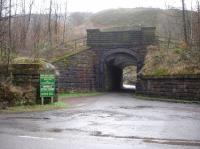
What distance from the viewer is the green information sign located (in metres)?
19.5

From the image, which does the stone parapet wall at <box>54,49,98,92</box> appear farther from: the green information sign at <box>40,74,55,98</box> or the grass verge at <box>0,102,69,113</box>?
the grass verge at <box>0,102,69,113</box>

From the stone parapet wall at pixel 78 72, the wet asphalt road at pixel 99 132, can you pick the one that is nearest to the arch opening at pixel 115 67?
the stone parapet wall at pixel 78 72

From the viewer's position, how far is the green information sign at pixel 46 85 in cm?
1947

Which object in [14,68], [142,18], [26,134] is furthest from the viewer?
[142,18]

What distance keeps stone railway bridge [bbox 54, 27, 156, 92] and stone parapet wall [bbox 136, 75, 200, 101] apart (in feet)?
24.9

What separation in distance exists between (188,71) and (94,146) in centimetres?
1801

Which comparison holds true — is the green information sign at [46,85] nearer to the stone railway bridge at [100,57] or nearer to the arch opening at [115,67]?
the stone railway bridge at [100,57]

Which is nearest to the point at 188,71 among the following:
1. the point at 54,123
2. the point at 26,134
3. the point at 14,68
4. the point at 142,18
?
the point at 14,68

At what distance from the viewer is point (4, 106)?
17.6 meters

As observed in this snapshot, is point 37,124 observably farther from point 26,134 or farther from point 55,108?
point 55,108

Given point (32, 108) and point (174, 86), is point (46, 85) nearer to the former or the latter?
point (32, 108)

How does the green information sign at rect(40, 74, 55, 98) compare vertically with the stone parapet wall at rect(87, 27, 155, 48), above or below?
below

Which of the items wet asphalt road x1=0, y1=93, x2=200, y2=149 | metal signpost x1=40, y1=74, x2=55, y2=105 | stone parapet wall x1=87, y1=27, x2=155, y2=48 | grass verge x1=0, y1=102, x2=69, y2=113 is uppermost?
stone parapet wall x1=87, y1=27, x2=155, y2=48

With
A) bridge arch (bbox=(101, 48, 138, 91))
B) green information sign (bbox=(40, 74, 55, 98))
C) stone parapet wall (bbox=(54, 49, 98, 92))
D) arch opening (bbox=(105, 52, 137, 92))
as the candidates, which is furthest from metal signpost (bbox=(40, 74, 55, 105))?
arch opening (bbox=(105, 52, 137, 92))
